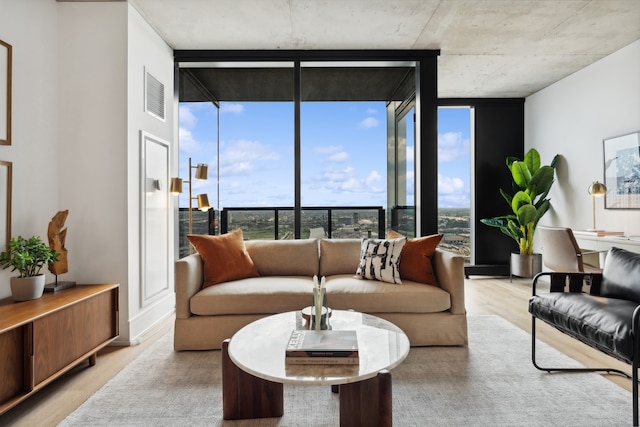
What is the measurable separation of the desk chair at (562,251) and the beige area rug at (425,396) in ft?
4.23

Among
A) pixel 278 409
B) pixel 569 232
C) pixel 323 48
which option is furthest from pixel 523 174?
pixel 278 409

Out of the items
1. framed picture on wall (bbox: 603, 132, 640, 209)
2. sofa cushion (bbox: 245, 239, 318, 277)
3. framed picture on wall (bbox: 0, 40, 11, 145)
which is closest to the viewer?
framed picture on wall (bbox: 0, 40, 11, 145)

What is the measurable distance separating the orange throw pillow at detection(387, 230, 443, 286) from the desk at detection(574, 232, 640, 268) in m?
1.74

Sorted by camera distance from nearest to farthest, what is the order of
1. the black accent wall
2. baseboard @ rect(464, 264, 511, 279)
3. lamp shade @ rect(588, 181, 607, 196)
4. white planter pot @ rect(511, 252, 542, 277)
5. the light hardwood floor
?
1. the light hardwood floor
2. lamp shade @ rect(588, 181, 607, 196)
3. white planter pot @ rect(511, 252, 542, 277)
4. baseboard @ rect(464, 264, 511, 279)
5. the black accent wall

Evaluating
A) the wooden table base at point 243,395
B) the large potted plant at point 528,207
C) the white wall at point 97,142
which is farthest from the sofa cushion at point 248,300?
the large potted plant at point 528,207

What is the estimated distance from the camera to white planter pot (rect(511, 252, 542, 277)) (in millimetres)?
5340

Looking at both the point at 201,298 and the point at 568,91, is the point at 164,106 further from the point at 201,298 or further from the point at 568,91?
the point at 568,91

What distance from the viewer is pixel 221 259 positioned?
3.08 m

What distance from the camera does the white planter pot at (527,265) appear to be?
5.34 metres

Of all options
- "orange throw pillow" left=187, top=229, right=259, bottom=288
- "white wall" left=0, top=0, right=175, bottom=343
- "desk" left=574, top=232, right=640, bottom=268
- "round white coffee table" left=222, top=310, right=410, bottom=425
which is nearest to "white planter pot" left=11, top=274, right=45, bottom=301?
"white wall" left=0, top=0, right=175, bottom=343

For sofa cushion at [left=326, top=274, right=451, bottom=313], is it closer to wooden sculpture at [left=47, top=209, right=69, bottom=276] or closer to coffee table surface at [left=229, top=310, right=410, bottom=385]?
coffee table surface at [left=229, top=310, right=410, bottom=385]

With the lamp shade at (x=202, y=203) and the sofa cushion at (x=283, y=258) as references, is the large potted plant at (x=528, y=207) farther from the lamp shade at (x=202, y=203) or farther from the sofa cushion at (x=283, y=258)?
the lamp shade at (x=202, y=203)

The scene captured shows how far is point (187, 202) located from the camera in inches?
183

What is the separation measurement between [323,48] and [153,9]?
1.68 metres
